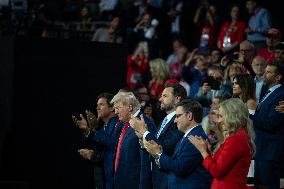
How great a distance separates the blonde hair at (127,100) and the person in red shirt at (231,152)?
1705mm

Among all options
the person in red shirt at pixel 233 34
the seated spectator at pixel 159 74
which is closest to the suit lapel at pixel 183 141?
the seated spectator at pixel 159 74

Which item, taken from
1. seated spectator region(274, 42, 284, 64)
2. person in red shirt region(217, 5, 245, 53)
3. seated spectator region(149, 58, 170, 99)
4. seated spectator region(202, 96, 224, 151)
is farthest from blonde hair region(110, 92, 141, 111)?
person in red shirt region(217, 5, 245, 53)

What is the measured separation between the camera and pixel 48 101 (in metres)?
11.0

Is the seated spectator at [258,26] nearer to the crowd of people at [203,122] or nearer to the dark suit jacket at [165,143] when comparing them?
the crowd of people at [203,122]

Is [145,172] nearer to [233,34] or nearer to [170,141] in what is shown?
[170,141]

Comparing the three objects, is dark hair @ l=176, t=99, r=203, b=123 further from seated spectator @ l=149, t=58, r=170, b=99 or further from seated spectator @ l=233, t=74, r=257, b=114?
seated spectator @ l=149, t=58, r=170, b=99

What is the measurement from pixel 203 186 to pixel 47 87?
409 centimetres

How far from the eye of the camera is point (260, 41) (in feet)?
44.2

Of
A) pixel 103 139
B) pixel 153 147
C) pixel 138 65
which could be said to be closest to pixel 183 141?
pixel 153 147

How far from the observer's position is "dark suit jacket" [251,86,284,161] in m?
9.09

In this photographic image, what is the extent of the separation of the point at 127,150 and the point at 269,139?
1685 millimetres

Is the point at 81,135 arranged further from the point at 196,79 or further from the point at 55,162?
the point at 196,79

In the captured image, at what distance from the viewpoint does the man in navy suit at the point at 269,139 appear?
9070mm

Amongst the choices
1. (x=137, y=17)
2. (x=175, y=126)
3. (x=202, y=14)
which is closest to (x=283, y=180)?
(x=175, y=126)
